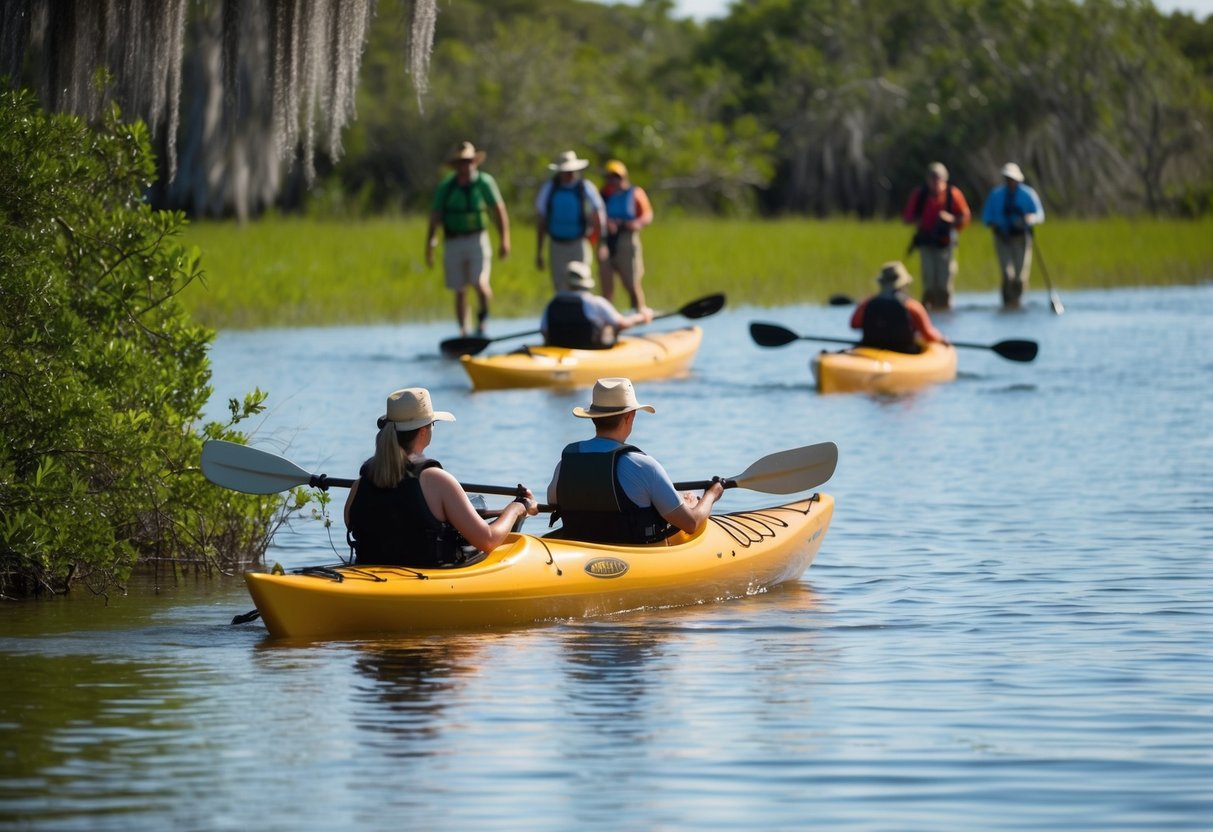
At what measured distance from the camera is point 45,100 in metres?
10.4

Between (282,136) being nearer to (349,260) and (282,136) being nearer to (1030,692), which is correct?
(1030,692)

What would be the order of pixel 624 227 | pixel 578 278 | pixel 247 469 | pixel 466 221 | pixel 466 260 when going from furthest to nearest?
1. pixel 624 227
2. pixel 466 260
3. pixel 466 221
4. pixel 578 278
5. pixel 247 469

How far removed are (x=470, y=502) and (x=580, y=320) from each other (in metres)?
9.47

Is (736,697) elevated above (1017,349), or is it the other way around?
(1017,349)

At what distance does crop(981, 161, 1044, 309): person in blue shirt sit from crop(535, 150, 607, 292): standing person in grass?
6.66 m

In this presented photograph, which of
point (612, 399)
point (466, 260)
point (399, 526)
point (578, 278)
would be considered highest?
point (466, 260)

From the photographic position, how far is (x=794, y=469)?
10.7m

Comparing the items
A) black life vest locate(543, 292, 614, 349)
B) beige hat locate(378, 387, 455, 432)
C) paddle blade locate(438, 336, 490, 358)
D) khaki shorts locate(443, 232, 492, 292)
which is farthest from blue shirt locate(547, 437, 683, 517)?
khaki shorts locate(443, 232, 492, 292)

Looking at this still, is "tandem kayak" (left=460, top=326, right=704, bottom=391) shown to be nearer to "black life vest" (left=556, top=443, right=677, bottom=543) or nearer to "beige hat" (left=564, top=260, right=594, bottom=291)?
"beige hat" (left=564, top=260, right=594, bottom=291)

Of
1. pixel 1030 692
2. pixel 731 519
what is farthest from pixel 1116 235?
pixel 1030 692

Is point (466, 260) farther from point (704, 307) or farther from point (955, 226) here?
point (955, 226)

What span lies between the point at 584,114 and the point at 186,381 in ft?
124

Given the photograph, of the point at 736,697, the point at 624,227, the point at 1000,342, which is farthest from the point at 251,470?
the point at 624,227

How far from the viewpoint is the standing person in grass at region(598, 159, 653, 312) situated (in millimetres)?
24062
